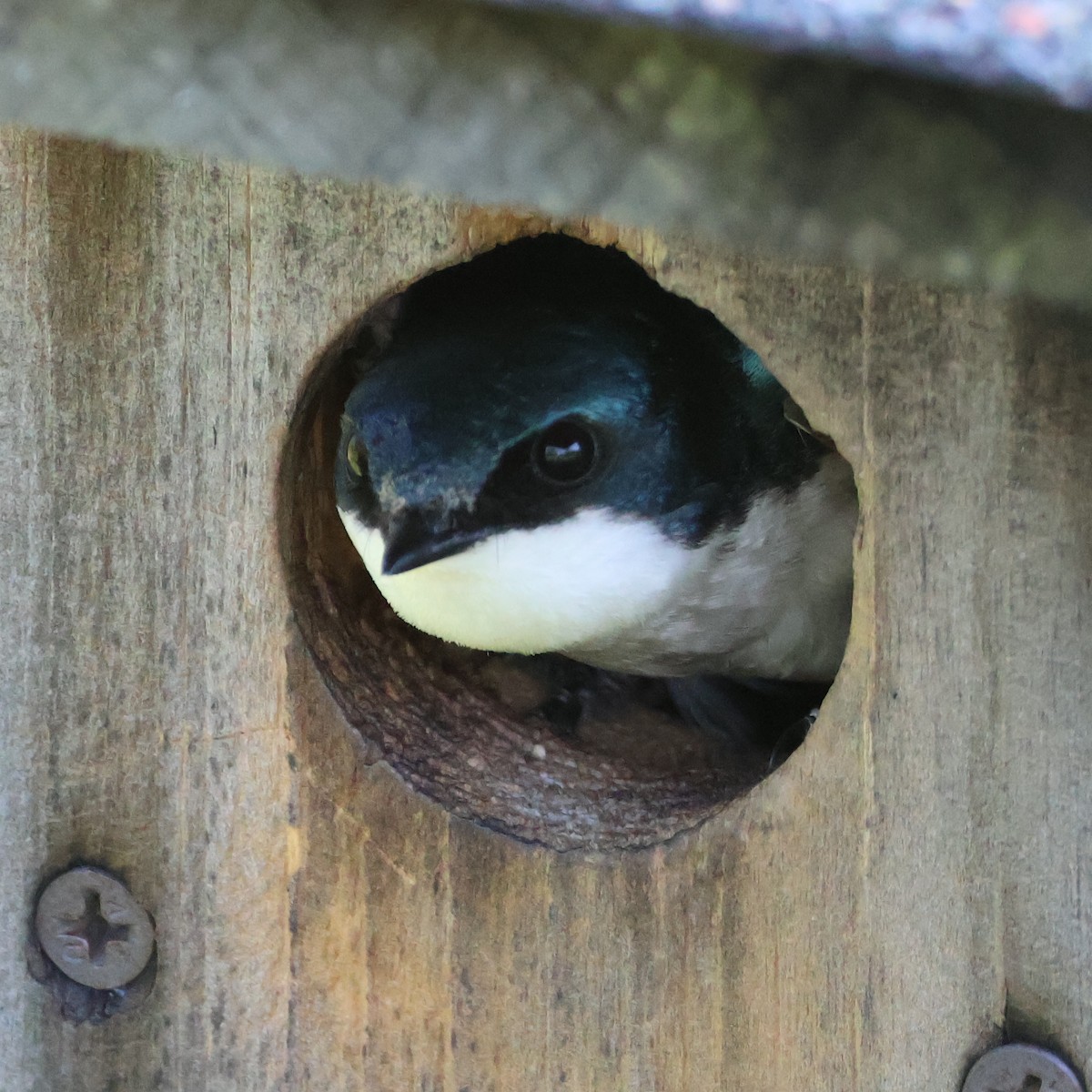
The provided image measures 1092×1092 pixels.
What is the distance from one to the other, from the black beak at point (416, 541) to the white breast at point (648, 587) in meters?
0.02

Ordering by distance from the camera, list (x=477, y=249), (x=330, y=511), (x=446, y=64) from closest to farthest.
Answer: (x=446, y=64), (x=477, y=249), (x=330, y=511)

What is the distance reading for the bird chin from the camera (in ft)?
3.04

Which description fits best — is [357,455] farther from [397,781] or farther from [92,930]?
[92,930]

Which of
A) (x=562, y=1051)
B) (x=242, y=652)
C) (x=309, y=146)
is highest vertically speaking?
(x=309, y=146)

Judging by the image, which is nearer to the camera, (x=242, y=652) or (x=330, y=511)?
(x=242, y=652)

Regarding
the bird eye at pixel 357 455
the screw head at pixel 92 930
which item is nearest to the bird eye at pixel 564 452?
the bird eye at pixel 357 455

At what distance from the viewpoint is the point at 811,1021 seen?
759 mm

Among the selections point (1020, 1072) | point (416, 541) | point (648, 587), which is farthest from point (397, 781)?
point (1020, 1072)

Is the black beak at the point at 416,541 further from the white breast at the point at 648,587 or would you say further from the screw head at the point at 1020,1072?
the screw head at the point at 1020,1072

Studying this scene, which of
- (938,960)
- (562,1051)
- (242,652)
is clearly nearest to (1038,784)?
(938,960)

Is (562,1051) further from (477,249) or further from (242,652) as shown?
(477,249)

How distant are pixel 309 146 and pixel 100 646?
0.68 metres

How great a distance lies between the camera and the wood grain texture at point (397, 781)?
676 mm

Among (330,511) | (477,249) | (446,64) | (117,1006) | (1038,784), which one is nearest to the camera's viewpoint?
(446,64)
